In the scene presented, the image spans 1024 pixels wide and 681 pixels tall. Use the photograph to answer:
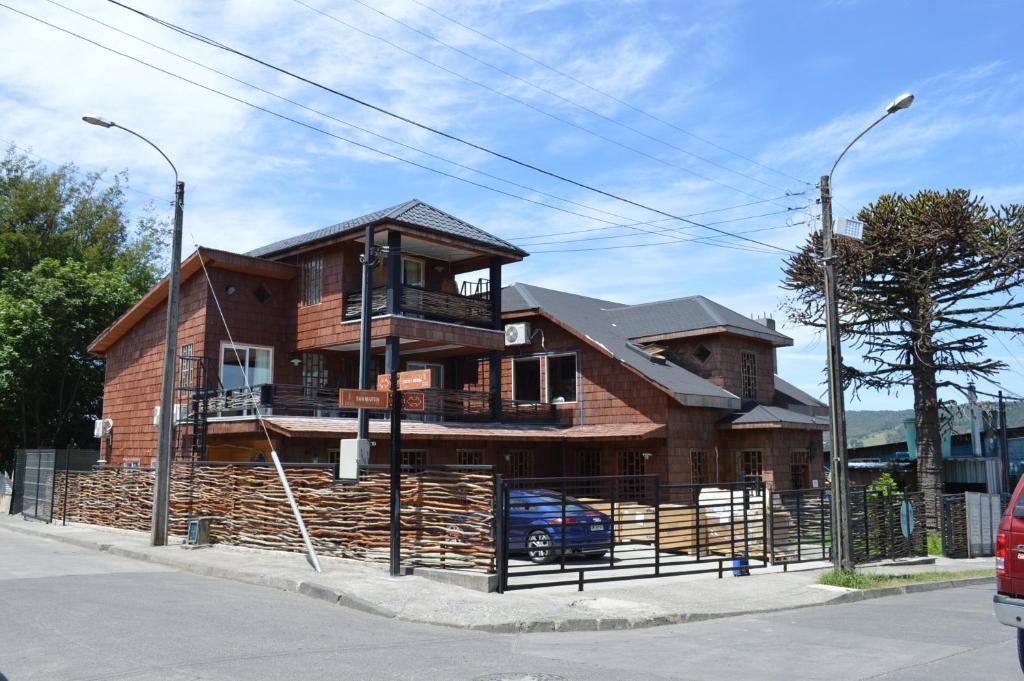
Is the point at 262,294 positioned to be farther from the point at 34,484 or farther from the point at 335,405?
the point at 34,484

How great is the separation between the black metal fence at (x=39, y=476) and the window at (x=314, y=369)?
712 centimetres

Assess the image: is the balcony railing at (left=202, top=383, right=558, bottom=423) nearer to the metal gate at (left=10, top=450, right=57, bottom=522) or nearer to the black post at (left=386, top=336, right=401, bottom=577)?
the metal gate at (left=10, top=450, right=57, bottom=522)

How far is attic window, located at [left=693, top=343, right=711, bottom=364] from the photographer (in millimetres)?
30406

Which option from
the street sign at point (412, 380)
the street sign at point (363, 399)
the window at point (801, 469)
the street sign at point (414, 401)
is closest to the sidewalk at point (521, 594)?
the street sign at point (363, 399)

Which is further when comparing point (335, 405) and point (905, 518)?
point (335, 405)

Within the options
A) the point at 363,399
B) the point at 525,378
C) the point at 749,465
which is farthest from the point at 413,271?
the point at 363,399

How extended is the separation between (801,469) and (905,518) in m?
9.57

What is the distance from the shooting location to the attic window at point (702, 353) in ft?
99.8

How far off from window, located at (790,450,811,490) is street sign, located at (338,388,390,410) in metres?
18.6

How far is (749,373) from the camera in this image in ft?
103

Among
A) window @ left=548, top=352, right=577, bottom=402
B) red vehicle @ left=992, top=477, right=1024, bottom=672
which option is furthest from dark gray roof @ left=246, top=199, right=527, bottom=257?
red vehicle @ left=992, top=477, right=1024, bottom=672

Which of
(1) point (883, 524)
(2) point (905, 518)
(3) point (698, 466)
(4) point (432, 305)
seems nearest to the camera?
(1) point (883, 524)

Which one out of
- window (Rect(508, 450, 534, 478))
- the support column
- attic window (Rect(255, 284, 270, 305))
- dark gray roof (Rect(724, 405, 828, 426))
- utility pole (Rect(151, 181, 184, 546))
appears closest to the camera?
utility pole (Rect(151, 181, 184, 546))

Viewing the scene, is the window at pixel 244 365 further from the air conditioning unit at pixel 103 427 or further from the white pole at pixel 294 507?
the white pole at pixel 294 507
